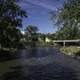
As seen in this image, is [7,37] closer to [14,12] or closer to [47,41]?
[14,12]

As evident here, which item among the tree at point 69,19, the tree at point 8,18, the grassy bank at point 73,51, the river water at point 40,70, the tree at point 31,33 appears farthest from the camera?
the tree at point 31,33

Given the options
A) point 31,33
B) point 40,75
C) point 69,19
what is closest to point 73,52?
point 40,75

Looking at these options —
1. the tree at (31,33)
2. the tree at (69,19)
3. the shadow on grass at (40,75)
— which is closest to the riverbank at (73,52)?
the shadow on grass at (40,75)

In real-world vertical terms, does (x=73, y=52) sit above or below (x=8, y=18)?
below

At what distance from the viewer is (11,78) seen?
24812 millimetres

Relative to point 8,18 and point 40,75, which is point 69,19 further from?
point 8,18

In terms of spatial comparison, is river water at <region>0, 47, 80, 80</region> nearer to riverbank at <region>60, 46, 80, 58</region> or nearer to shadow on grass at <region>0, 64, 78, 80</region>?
shadow on grass at <region>0, 64, 78, 80</region>

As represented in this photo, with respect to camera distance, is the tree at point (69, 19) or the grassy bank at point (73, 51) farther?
the grassy bank at point (73, 51)

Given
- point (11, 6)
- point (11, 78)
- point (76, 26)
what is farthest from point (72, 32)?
point (11, 6)

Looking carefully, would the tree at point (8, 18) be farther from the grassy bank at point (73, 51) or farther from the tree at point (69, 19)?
the tree at point (69, 19)

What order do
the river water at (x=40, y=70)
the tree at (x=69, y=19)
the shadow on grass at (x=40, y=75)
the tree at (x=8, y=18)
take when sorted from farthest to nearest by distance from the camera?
1. the tree at (x=8, y=18)
2. the river water at (x=40, y=70)
3. the shadow on grass at (x=40, y=75)
4. the tree at (x=69, y=19)

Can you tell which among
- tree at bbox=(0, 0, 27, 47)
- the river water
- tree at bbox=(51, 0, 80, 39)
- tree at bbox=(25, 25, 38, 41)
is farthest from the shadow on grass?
tree at bbox=(25, 25, 38, 41)

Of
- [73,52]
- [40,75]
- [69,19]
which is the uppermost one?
[69,19]

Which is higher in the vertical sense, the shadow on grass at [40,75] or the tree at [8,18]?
the tree at [8,18]
